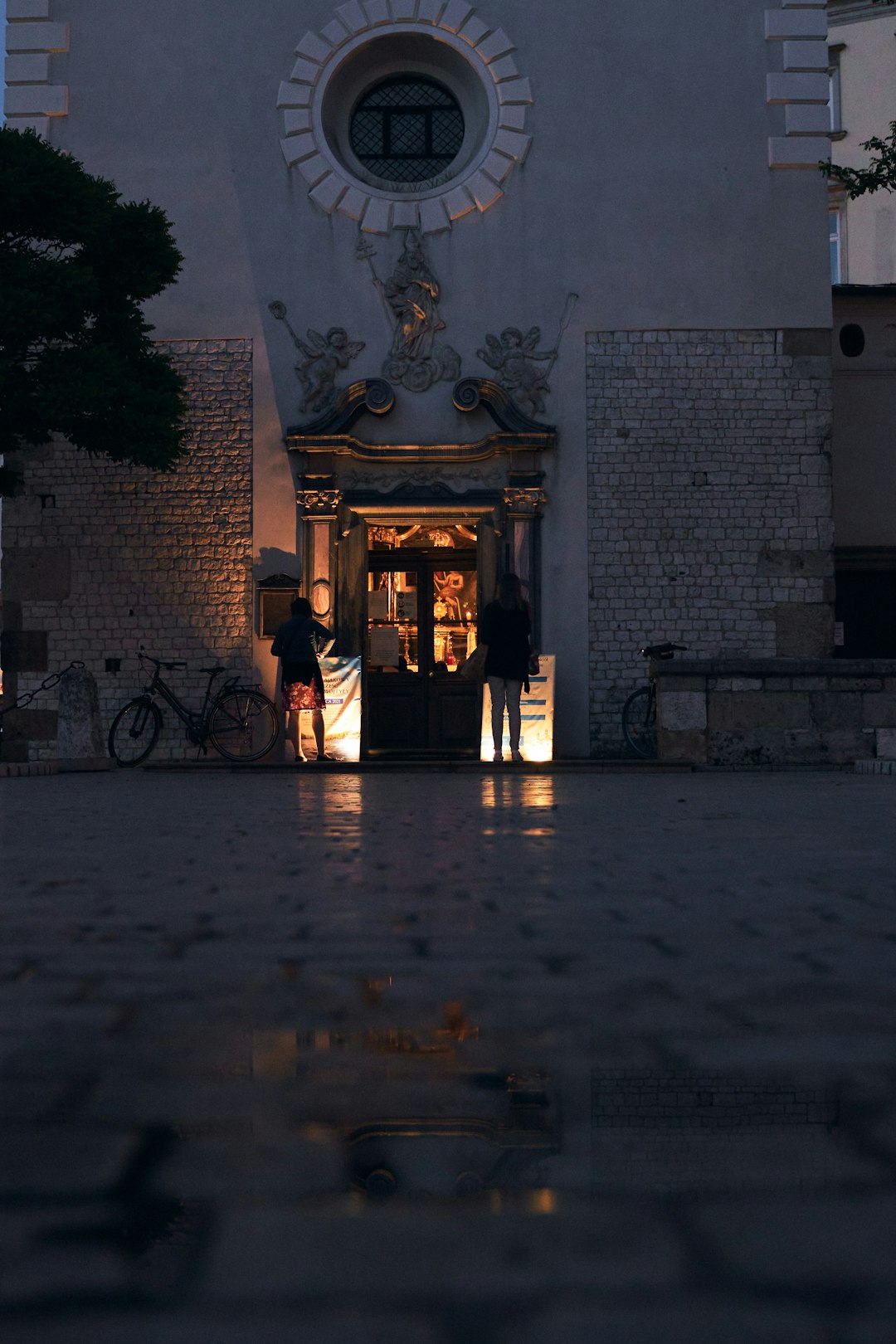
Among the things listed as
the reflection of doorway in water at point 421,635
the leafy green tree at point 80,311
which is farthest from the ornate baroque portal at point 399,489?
the leafy green tree at point 80,311

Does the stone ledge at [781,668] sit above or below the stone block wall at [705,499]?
below

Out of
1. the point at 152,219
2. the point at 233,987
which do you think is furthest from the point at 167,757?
the point at 233,987

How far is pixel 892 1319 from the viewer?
950mm

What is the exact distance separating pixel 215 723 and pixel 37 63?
8337 mm

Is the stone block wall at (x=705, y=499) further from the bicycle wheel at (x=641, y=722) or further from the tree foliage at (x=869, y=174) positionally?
the tree foliage at (x=869, y=174)

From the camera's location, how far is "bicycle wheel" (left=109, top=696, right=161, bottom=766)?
1569 centimetres

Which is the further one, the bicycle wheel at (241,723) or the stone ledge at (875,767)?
the bicycle wheel at (241,723)

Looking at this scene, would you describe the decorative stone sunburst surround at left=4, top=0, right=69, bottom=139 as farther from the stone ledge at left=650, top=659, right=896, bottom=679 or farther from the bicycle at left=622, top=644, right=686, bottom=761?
the stone ledge at left=650, top=659, right=896, bottom=679

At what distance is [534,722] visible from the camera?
49.3 feet

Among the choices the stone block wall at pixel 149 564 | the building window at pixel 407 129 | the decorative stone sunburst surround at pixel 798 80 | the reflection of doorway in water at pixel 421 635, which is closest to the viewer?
the stone block wall at pixel 149 564

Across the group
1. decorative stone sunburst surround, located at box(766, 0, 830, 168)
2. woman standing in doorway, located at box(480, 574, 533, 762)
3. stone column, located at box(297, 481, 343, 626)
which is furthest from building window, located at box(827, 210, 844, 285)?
woman standing in doorway, located at box(480, 574, 533, 762)

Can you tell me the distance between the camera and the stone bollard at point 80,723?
13.3 meters

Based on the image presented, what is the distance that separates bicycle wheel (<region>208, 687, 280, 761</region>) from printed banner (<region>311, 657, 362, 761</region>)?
0.51m

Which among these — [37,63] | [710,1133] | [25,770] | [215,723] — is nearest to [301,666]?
[215,723]
